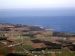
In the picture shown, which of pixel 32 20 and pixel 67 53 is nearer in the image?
pixel 67 53

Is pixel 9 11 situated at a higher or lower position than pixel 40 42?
higher

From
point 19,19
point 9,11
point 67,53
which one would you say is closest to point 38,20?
point 19,19

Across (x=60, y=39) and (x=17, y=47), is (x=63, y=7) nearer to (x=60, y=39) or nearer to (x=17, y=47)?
(x=60, y=39)

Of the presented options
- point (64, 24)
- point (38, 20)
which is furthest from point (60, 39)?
point (38, 20)

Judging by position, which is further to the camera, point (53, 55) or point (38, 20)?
point (38, 20)

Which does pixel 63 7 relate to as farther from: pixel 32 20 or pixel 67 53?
pixel 67 53

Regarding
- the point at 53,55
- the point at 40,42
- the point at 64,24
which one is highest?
the point at 64,24
